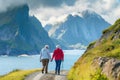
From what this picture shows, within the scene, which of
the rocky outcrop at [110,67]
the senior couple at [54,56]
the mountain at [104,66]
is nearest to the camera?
the rocky outcrop at [110,67]

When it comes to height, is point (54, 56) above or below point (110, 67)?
above

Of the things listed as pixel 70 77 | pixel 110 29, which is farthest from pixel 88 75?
pixel 110 29

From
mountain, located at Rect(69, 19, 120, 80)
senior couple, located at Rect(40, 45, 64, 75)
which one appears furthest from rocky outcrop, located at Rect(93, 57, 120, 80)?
senior couple, located at Rect(40, 45, 64, 75)

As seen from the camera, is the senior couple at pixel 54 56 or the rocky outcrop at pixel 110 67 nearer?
the rocky outcrop at pixel 110 67

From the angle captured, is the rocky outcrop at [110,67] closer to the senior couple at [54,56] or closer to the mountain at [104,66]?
the mountain at [104,66]

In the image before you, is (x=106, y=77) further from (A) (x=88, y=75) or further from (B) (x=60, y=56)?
(B) (x=60, y=56)

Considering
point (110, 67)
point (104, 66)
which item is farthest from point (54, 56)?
point (110, 67)

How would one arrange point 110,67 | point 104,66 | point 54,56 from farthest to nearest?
1. point 54,56
2. point 104,66
3. point 110,67

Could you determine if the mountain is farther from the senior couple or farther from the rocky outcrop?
the senior couple

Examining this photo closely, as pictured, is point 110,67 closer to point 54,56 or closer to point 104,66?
point 104,66

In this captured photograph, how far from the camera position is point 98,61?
23875 millimetres

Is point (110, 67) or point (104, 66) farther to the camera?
point (104, 66)

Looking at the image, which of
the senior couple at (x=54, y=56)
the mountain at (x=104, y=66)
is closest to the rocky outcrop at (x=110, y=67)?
the mountain at (x=104, y=66)

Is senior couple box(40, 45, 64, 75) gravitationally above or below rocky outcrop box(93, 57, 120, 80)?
above
